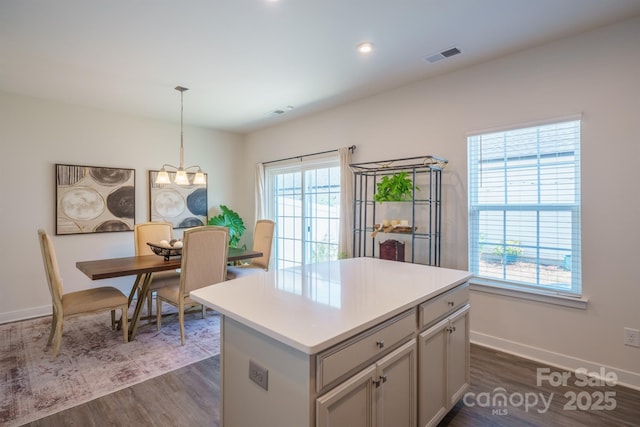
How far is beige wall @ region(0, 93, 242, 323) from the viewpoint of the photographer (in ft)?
12.4

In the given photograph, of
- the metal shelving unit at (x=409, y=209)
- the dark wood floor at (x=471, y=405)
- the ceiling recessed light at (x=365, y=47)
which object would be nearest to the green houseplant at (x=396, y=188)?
the metal shelving unit at (x=409, y=209)

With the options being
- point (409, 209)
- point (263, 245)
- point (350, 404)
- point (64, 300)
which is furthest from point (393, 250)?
point (64, 300)

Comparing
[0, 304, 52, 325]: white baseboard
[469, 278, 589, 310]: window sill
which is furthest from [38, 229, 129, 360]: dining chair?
[469, 278, 589, 310]: window sill

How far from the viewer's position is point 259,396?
4.39 feet

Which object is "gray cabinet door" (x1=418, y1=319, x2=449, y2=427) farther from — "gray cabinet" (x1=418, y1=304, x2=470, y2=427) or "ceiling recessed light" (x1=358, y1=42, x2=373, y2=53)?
"ceiling recessed light" (x1=358, y1=42, x2=373, y2=53)

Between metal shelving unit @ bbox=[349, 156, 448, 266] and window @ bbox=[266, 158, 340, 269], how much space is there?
518 millimetres

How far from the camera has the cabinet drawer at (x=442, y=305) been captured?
1673 millimetres

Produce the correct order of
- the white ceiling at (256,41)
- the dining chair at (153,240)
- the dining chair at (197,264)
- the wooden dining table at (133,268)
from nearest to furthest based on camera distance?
1. the white ceiling at (256,41)
2. the wooden dining table at (133,268)
3. the dining chair at (197,264)
4. the dining chair at (153,240)

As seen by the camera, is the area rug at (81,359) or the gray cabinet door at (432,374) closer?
the gray cabinet door at (432,374)

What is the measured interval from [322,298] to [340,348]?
1.28 ft

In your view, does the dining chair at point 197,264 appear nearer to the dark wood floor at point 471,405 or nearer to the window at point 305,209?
the dark wood floor at point 471,405

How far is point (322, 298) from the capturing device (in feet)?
5.15

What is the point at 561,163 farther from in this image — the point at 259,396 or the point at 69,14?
the point at 69,14

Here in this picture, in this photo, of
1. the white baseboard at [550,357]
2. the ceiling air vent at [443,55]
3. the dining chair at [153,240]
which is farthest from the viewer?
the dining chair at [153,240]
